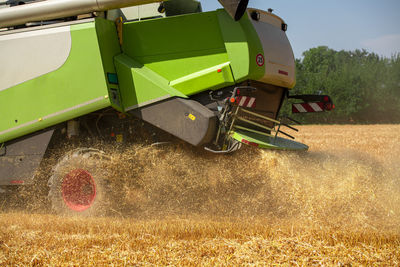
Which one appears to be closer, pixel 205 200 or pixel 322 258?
pixel 322 258

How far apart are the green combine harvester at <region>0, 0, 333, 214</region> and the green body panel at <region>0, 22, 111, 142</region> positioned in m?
0.01

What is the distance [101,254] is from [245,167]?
85.8 inches

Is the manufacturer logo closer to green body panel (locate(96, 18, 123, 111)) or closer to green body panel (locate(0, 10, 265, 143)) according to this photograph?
green body panel (locate(0, 10, 265, 143))

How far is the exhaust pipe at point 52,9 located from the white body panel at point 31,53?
0.45ft

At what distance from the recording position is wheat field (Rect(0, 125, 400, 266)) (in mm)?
2877

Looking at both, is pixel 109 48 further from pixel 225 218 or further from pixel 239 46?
pixel 225 218

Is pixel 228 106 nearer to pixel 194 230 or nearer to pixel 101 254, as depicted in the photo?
pixel 194 230

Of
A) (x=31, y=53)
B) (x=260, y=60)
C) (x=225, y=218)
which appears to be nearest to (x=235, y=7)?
(x=260, y=60)

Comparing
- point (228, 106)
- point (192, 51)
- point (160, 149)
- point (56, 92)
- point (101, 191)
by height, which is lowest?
point (101, 191)

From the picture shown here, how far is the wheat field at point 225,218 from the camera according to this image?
9.44 ft

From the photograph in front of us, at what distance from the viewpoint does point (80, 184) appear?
453 centimetres

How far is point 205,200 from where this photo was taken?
182 inches

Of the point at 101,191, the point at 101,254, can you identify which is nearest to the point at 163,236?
the point at 101,254

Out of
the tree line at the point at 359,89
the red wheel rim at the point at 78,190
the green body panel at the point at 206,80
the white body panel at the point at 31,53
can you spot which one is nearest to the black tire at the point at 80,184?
the red wheel rim at the point at 78,190
